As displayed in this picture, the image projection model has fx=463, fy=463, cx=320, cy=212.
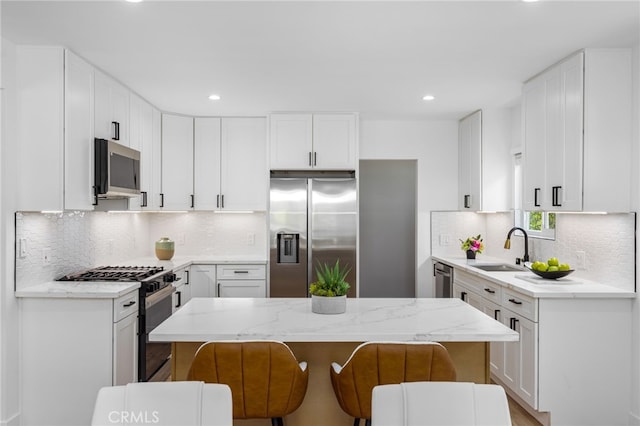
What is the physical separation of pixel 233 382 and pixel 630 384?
2.60 m

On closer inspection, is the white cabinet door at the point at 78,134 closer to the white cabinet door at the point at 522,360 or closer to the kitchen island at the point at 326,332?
the kitchen island at the point at 326,332

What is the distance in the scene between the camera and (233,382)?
5.87 ft

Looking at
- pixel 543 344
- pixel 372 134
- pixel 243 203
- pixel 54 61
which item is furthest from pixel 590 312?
pixel 54 61

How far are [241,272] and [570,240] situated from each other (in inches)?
120

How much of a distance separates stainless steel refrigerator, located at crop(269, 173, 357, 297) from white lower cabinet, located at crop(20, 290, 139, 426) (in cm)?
205

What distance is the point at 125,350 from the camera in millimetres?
Result: 3102

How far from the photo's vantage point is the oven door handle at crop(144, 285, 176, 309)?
341 cm

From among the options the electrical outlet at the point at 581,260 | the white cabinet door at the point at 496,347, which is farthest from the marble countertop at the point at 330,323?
the electrical outlet at the point at 581,260

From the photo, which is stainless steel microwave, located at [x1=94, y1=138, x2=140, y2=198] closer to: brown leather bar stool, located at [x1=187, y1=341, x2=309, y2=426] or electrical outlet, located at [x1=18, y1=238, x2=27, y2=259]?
electrical outlet, located at [x1=18, y1=238, x2=27, y2=259]

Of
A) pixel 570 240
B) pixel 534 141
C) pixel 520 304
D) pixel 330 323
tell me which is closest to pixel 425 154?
pixel 534 141

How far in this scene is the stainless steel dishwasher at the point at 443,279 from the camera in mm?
4623

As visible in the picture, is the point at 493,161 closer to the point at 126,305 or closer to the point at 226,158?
the point at 226,158

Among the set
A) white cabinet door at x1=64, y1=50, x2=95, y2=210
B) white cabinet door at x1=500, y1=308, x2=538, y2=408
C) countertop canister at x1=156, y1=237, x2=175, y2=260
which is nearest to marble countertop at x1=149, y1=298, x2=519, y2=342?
white cabinet door at x1=500, y1=308, x2=538, y2=408

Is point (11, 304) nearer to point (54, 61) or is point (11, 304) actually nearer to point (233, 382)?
point (54, 61)
